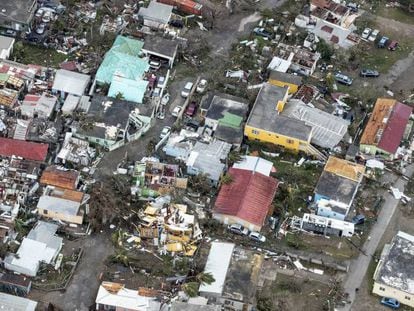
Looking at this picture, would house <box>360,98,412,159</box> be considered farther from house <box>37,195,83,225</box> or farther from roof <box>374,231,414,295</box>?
house <box>37,195,83,225</box>

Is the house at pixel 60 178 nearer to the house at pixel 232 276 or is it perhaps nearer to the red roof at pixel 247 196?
the red roof at pixel 247 196

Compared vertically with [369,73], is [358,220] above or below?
below

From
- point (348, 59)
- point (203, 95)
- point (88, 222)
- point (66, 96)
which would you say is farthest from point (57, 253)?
point (348, 59)

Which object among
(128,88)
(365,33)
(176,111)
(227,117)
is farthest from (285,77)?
(128,88)

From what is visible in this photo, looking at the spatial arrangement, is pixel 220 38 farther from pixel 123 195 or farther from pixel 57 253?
pixel 57 253

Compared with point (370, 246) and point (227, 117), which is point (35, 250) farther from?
point (370, 246)

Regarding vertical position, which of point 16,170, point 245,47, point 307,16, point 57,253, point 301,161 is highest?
point 307,16

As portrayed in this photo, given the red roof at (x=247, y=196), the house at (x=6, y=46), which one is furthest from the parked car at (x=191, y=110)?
the house at (x=6, y=46)

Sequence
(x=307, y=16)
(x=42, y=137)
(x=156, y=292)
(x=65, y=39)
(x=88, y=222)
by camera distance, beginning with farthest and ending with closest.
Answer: (x=307, y=16) < (x=65, y=39) < (x=42, y=137) < (x=88, y=222) < (x=156, y=292)
